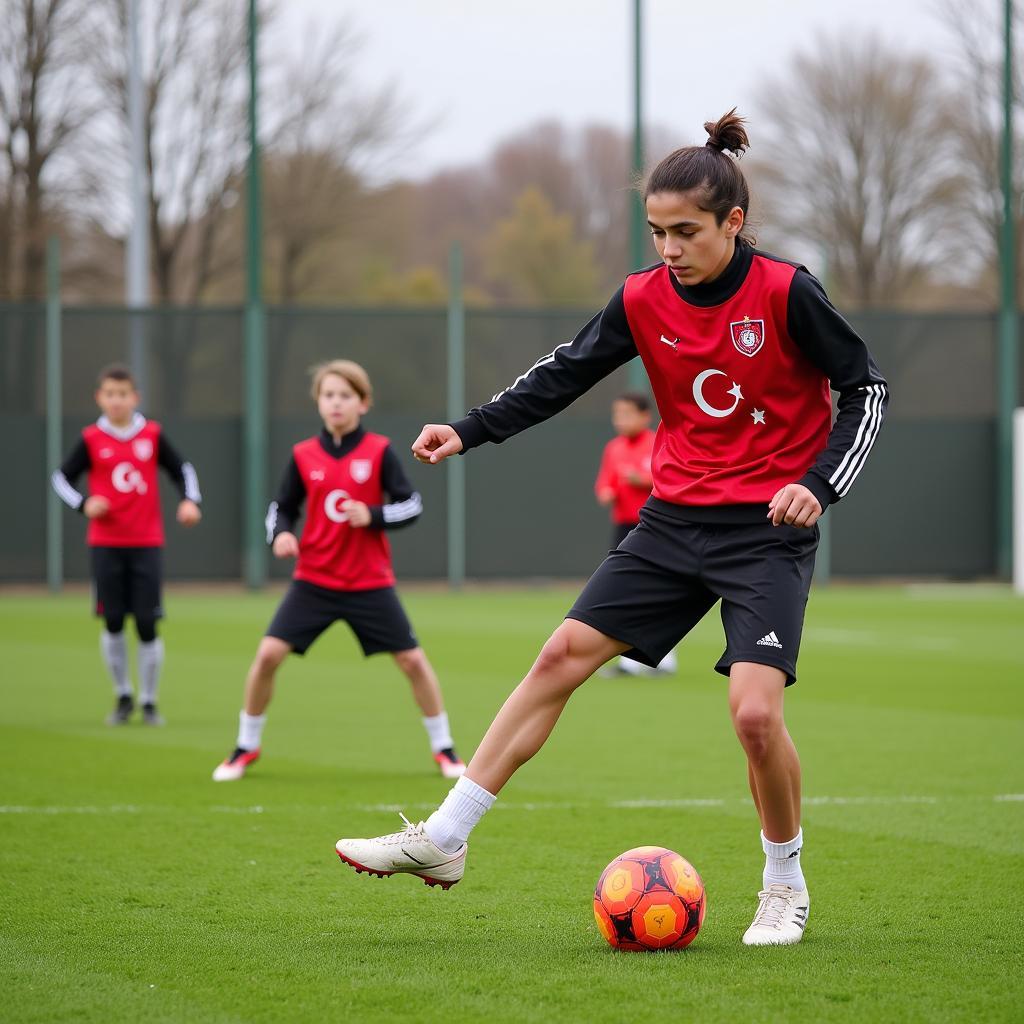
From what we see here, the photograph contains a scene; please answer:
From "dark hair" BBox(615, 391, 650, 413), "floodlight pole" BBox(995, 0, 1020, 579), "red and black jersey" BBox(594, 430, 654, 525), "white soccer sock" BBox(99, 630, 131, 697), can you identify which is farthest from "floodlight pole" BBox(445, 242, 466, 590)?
"white soccer sock" BBox(99, 630, 131, 697)

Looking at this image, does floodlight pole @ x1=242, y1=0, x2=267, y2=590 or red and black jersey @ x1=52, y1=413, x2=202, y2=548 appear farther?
floodlight pole @ x1=242, y1=0, x2=267, y2=590

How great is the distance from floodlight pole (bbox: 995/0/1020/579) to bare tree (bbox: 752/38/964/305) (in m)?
7.54

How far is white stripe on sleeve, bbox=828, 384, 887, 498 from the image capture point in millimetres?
4312

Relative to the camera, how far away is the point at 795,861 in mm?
4562

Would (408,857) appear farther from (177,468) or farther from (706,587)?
(177,468)

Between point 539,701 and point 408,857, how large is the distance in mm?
554

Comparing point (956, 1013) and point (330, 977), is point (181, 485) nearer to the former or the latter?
point (330, 977)

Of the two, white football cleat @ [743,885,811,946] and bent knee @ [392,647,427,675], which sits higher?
bent knee @ [392,647,427,675]

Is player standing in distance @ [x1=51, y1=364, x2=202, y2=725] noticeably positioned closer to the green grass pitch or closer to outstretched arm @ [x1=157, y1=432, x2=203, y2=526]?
outstretched arm @ [x1=157, y1=432, x2=203, y2=526]

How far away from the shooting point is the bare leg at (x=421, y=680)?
7.64 metres

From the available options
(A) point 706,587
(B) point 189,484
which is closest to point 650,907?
(A) point 706,587

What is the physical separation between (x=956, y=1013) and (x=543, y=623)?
1333 centimetres

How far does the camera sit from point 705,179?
4336 mm

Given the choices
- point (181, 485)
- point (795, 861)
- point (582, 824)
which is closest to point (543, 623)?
point (181, 485)
